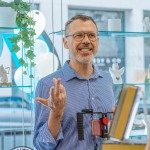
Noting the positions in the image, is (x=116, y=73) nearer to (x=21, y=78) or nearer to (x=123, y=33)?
(x=123, y=33)

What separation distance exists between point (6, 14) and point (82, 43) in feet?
3.69

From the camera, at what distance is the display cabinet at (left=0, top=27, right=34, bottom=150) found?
10.6 ft

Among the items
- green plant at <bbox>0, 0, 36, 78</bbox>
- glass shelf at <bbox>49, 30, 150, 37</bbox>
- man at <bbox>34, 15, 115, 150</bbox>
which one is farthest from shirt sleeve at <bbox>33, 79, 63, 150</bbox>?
glass shelf at <bbox>49, 30, 150, 37</bbox>

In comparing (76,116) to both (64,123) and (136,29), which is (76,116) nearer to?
(64,123)

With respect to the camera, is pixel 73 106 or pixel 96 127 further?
pixel 73 106

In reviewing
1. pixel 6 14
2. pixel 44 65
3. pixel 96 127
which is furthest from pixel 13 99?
pixel 96 127

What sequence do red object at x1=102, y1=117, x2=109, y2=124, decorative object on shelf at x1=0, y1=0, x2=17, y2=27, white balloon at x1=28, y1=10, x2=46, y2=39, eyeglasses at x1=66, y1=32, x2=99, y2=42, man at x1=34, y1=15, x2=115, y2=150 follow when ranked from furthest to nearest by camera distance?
white balloon at x1=28, y1=10, x2=46, y2=39 < decorative object on shelf at x1=0, y1=0, x2=17, y2=27 < eyeglasses at x1=66, y1=32, x2=99, y2=42 < man at x1=34, y1=15, x2=115, y2=150 < red object at x1=102, y1=117, x2=109, y2=124

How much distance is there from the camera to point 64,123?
210 cm

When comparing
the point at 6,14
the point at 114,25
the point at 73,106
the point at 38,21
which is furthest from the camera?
the point at 114,25

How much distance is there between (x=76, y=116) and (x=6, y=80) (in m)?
1.20

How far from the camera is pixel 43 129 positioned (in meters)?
2.04

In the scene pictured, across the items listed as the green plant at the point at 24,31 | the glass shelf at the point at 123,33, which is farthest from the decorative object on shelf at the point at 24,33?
the glass shelf at the point at 123,33

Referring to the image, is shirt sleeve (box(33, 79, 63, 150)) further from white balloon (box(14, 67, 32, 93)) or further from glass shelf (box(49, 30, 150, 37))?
glass shelf (box(49, 30, 150, 37))

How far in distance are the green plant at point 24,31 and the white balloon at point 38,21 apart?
73mm
